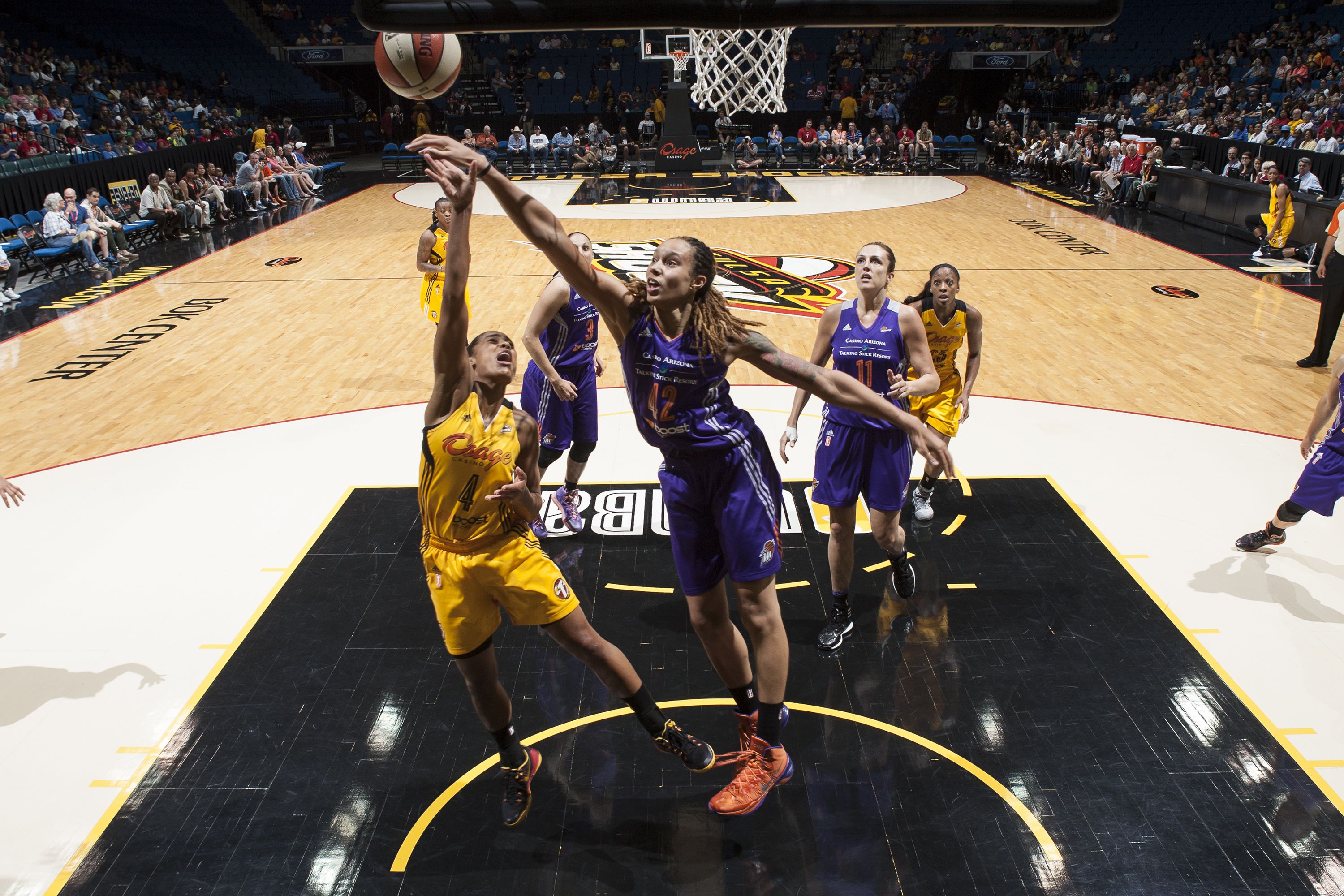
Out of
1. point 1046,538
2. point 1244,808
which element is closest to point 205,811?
point 1244,808

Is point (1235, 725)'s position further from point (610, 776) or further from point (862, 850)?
point (610, 776)

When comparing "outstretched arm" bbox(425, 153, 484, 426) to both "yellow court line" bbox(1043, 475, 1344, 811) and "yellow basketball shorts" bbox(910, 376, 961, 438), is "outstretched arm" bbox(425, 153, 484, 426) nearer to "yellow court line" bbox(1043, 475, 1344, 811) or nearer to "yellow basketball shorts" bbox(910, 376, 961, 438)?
"yellow court line" bbox(1043, 475, 1344, 811)

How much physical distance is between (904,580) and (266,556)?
3677 mm

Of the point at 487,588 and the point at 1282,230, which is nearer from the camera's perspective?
the point at 487,588

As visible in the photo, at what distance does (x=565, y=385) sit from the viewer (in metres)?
5.44

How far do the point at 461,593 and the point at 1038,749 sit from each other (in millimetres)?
2451

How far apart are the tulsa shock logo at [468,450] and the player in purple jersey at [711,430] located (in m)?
0.52

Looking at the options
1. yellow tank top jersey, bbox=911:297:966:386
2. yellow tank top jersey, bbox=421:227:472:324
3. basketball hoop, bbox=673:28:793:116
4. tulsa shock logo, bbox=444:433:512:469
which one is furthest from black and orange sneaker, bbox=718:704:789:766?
basketball hoop, bbox=673:28:793:116

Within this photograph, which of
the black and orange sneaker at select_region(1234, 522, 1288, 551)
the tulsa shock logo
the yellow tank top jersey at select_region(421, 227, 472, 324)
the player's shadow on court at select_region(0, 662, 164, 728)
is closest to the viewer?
the tulsa shock logo

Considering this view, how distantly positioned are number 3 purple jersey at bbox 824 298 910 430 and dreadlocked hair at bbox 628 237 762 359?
155cm

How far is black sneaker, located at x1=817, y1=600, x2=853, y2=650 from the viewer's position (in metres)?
4.66

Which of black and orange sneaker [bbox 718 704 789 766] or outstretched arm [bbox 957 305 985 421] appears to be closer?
black and orange sneaker [bbox 718 704 789 766]

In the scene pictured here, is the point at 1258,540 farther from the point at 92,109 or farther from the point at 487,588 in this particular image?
the point at 92,109

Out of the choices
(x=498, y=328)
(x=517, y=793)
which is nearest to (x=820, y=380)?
(x=517, y=793)
